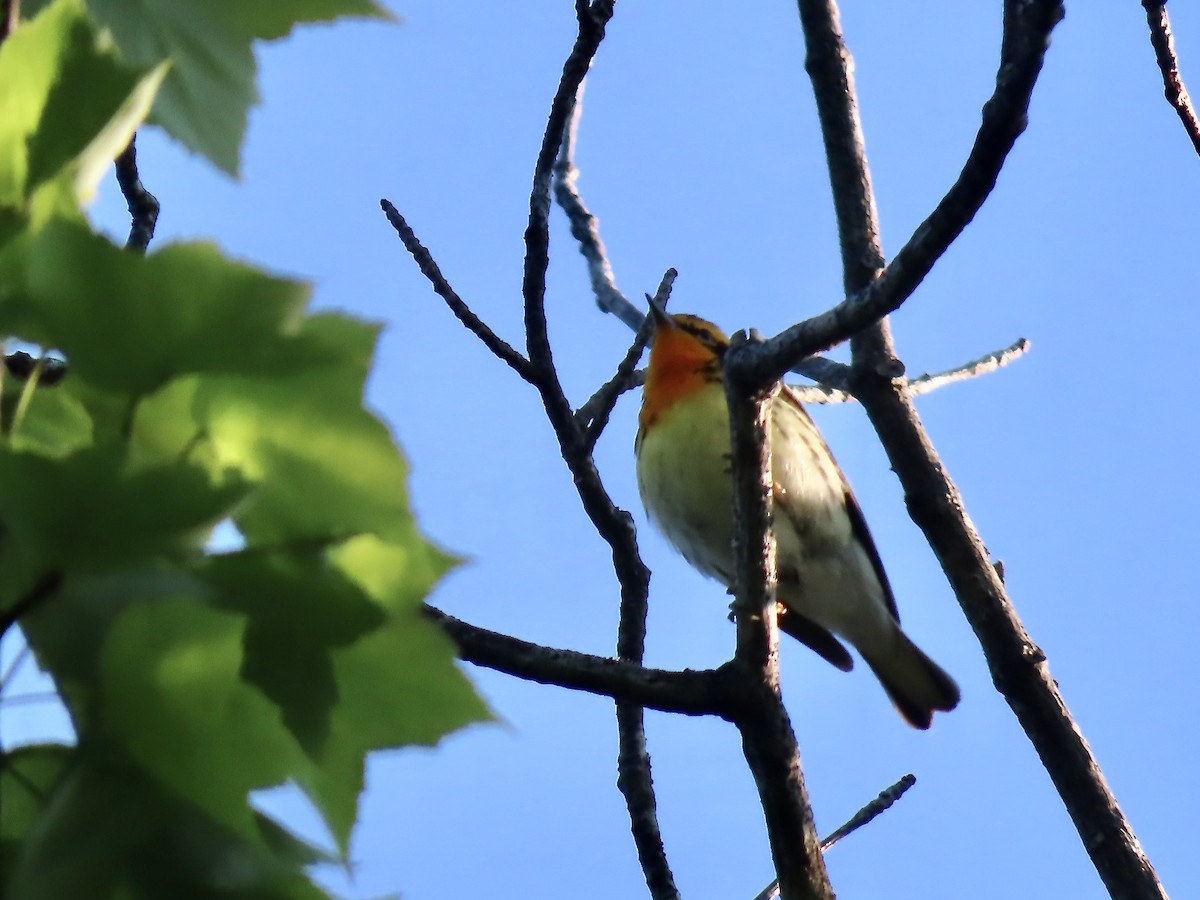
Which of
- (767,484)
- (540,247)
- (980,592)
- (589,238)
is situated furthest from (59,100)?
(589,238)

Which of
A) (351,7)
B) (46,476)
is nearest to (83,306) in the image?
(46,476)

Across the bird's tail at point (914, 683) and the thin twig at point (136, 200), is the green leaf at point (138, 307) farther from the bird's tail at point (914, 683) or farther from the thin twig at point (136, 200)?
the bird's tail at point (914, 683)

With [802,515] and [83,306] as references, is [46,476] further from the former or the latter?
[802,515]

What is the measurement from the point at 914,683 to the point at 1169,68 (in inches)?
163

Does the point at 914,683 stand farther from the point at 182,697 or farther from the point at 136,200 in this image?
the point at 182,697

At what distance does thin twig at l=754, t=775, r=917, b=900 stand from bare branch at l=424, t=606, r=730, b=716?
112 centimetres

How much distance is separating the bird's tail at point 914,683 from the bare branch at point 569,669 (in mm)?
4185

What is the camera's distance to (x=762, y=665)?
8.52ft

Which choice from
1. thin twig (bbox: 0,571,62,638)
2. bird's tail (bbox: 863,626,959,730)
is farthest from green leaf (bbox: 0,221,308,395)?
bird's tail (bbox: 863,626,959,730)

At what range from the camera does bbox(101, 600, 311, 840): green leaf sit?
60 cm

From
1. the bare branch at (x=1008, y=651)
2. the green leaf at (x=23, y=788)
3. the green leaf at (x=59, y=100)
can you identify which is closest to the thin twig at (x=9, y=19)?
the green leaf at (x=59, y=100)

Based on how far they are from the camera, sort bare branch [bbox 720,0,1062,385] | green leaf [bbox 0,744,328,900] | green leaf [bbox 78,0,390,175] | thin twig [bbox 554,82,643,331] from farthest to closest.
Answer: thin twig [bbox 554,82,643,331] < bare branch [bbox 720,0,1062,385] < green leaf [bbox 78,0,390,175] < green leaf [bbox 0,744,328,900]

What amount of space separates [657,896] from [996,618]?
1355 millimetres

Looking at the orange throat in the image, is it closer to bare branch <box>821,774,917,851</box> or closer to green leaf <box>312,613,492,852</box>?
bare branch <box>821,774,917,851</box>
